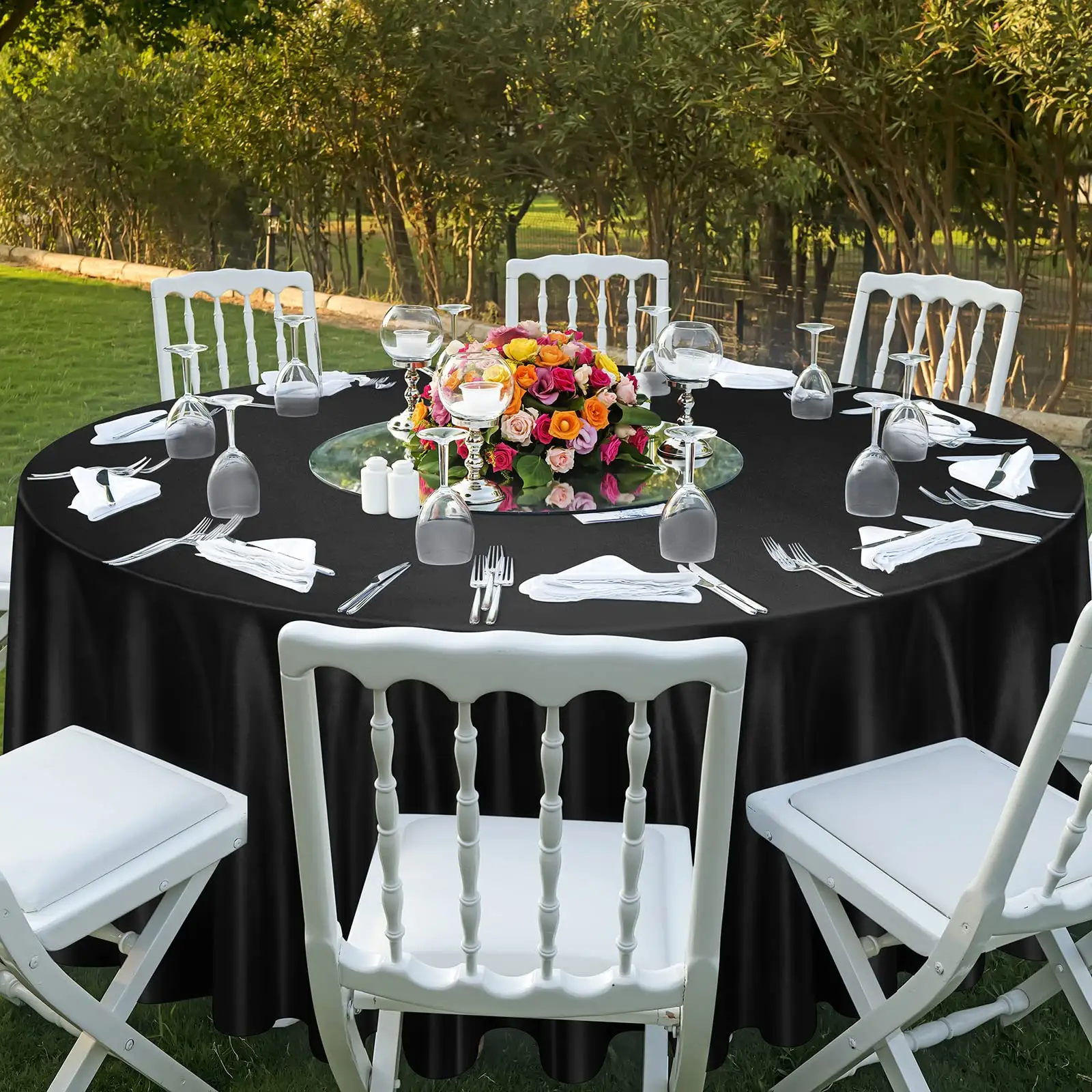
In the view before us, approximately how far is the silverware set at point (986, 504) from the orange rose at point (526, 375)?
33.7 inches

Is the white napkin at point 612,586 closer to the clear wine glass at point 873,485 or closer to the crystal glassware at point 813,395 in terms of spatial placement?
the clear wine glass at point 873,485

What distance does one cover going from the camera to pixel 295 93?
9.38 m

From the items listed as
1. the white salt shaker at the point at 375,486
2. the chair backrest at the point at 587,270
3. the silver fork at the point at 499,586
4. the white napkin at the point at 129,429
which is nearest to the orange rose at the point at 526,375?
the white salt shaker at the point at 375,486

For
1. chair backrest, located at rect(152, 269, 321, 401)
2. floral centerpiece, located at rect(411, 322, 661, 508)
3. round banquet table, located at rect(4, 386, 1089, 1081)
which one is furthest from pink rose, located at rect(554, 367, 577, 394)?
chair backrest, located at rect(152, 269, 321, 401)

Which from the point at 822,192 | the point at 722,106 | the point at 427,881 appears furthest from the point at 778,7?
the point at 427,881

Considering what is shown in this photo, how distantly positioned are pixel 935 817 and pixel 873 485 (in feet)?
2.33

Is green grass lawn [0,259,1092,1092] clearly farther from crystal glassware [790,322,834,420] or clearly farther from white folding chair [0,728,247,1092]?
crystal glassware [790,322,834,420]

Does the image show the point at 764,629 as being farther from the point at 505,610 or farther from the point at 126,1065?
the point at 126,1065

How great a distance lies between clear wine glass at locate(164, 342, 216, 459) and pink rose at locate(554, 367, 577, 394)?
791mm

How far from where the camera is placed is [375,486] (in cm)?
248

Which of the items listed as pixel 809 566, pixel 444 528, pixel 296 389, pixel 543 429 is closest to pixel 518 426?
pixel 543 429

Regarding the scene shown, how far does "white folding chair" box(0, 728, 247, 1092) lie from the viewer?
1.82 m

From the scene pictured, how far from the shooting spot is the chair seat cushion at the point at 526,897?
1.70m

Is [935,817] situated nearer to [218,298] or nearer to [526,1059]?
[526,1059]
